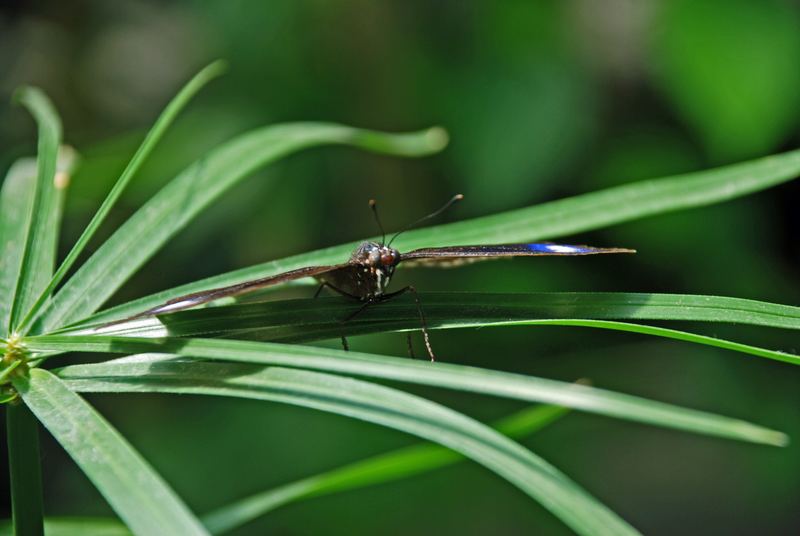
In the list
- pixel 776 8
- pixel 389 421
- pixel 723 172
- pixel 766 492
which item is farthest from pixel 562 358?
pixel 389 421

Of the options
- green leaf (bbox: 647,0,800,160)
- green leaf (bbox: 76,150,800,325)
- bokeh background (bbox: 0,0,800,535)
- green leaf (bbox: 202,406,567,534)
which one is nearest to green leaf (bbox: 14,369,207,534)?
green leaf (bbox: 76,150,800,325)

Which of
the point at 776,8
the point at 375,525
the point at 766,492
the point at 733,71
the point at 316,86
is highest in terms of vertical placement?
the point at 316,86

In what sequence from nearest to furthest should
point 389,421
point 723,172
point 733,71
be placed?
point 389,421
point 723,172
point 733,71

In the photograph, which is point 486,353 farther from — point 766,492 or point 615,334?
point 766,492

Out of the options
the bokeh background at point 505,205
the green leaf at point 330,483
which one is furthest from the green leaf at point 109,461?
the bokeh background at point 505,205

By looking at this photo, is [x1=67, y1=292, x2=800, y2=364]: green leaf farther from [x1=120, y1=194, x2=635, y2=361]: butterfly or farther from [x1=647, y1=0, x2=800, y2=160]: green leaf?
[x1=647, y1=0, x2=800, y2=160]: green leaf
